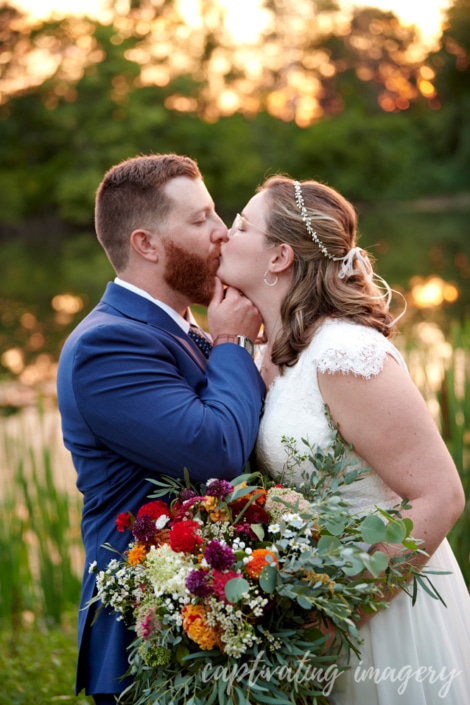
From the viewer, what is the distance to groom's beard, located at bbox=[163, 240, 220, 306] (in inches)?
129

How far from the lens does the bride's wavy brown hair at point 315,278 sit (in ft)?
10.0

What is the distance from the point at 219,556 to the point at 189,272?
1.36 meters

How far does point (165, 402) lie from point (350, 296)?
0.84 metres

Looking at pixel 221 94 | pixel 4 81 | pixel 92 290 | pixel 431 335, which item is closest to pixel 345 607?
pixel 431 335

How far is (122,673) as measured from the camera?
2.80m

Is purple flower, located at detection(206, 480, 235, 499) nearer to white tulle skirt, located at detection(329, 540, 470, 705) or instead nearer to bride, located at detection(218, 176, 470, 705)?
bride, located at detection(218, 176, 470, 705)

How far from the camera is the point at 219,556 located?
2264 millimetres

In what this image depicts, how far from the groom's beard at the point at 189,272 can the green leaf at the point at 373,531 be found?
1.25 m

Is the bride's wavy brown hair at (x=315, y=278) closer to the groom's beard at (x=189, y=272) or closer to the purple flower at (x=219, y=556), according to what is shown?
the groom's beard at (x=189, y=272)

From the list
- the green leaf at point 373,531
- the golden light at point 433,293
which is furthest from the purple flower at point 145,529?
the golden light at point 433,293

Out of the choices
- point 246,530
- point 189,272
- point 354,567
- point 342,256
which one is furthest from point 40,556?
point 354,567

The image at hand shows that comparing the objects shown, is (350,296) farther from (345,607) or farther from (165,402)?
(345,607)

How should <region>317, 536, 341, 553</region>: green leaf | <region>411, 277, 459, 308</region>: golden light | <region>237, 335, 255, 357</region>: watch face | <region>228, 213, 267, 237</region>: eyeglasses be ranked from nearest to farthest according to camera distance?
1. <region>317, 536, 341, 553</region>: green leaf
2. <region>237, 335, 255, 357</region>: watch face
3. <region>228, 213, 267, 237</region>: eyeglasses
4. <region>411, 277, 459, 308</region>: golden light

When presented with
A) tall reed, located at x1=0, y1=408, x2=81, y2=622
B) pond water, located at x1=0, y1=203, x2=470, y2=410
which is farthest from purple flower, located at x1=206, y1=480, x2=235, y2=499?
pond water, located at x1=0, y1=203, x2=470, y2=410
